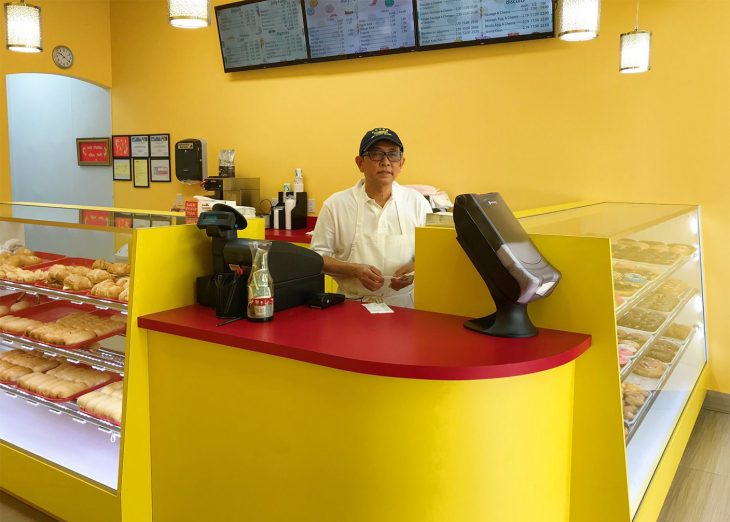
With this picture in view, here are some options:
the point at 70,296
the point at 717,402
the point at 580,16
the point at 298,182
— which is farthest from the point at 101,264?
the point at 717,402

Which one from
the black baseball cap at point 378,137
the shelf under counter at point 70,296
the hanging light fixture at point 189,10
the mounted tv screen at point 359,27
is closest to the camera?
the shelf under counter at point 70,296

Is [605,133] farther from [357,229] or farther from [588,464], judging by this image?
[588,464]

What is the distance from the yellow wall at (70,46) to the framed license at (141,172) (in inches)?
34.6

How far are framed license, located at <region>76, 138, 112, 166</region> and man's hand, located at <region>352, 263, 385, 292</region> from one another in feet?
15.5

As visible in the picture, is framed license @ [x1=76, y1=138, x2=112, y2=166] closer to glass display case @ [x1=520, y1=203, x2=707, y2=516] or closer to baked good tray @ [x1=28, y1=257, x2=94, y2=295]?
baked good tray @ [x1=28, y1=257, x2=94, y2=295]

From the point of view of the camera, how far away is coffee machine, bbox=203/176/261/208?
5535 millimetres

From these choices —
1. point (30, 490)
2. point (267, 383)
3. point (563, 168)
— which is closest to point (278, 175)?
point (563, 168)

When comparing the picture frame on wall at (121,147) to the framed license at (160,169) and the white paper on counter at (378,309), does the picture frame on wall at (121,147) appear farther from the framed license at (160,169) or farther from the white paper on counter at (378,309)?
the white paper on counter at (378,309)

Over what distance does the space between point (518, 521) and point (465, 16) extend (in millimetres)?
3522

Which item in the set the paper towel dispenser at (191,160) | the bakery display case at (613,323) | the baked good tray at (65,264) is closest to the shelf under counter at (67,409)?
the baked good tray at (65,264)

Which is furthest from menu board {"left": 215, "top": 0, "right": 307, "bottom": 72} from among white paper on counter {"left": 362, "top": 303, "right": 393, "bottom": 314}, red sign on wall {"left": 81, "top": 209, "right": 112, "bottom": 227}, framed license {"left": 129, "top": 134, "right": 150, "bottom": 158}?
white paper on counter {"left": 362, "top": 303, "right": 393, "bottom": 314}

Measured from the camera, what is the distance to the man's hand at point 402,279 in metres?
3.13

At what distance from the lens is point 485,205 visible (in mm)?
2139

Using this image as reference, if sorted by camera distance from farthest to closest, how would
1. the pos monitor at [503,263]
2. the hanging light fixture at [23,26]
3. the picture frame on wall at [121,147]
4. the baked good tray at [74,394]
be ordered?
the picture frame on wall at [121,147], the hanging light fixture at [23,26], the baked good tray at [74,394], the pos monitor at [503,263]
